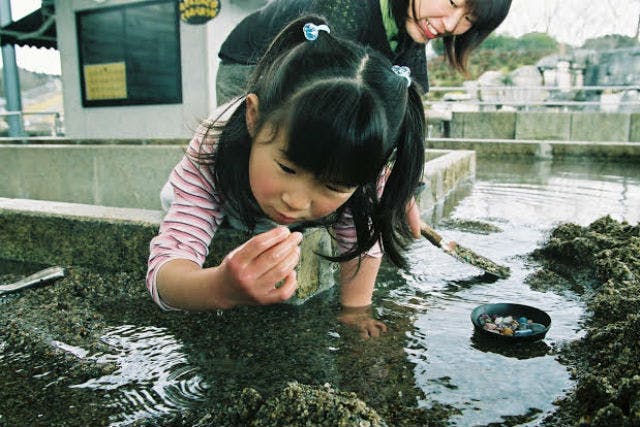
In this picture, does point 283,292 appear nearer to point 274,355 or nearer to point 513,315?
point 274,355

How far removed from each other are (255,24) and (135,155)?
10.00 feet

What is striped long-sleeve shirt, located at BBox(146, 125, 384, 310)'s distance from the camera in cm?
142

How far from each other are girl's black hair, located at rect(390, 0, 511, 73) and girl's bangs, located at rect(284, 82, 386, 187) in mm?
777

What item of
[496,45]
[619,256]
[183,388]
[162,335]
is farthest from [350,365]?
[496,45]

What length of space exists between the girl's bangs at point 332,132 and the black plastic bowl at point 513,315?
0.77 metres

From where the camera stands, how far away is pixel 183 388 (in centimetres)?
138

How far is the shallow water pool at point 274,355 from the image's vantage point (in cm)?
129

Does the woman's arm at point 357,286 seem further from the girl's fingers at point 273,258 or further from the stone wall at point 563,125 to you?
the stone wall at point 563,125

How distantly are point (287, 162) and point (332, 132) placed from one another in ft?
0.42

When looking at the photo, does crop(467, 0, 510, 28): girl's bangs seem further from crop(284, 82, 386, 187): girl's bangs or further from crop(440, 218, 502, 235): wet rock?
crop(440, 218, 502, 235): wet rock

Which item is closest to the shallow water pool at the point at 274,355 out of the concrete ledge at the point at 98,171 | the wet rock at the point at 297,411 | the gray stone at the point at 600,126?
the wet rock at the point at 297,411

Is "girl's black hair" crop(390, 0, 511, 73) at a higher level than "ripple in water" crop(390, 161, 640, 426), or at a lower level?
higher

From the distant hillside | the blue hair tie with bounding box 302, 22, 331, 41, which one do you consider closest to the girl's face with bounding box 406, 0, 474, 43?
the blue hair tie with bounding box 302, 22, 331, 41

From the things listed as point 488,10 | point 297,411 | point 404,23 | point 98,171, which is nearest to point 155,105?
point 98,171
